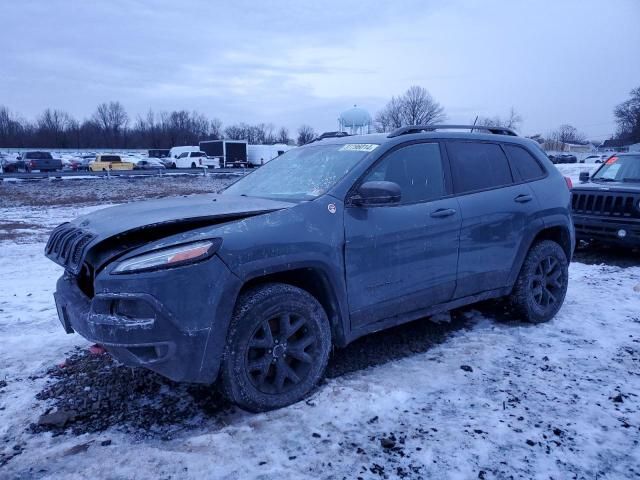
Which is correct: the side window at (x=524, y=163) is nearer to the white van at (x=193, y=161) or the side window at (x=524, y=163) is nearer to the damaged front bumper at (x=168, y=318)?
the damaged front bumper at (x=168, y=318)

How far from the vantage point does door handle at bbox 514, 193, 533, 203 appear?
4.29 m

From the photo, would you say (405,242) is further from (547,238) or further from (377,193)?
(547,238)

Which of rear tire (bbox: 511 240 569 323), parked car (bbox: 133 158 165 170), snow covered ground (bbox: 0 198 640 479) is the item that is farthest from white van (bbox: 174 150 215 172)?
rear tire (bbox: 511 240 569 323)

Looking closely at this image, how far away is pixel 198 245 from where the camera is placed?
8.57ft

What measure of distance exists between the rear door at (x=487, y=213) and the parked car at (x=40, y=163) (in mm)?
42631

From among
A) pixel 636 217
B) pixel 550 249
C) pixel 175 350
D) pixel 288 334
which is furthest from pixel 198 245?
Result: pixel 636 217

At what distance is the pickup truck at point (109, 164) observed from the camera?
41.6m

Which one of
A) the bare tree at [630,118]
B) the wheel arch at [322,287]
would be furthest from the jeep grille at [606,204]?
the bare tree at [630,118]

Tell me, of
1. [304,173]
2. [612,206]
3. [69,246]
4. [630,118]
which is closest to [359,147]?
[304,173]

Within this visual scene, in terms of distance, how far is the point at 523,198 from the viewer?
4340mm

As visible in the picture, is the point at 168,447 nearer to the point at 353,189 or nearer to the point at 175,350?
the point at 175,350

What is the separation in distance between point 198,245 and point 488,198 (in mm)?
2653

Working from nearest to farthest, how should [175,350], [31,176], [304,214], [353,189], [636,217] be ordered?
[175,350], [304,214], [353,189], [636,217], [31,176]

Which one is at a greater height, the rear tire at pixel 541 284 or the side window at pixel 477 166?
the side window at pixel 477 166
